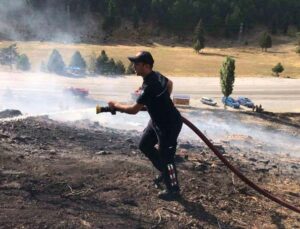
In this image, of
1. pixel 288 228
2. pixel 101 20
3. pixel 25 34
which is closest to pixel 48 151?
pixel 288 228

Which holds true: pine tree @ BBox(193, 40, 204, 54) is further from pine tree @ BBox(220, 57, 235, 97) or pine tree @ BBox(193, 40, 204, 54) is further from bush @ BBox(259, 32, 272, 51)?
pine tree @ BBox(220, 57, 235, 97)

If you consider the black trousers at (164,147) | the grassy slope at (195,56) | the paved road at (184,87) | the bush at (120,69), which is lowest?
the paved road at (184,87)

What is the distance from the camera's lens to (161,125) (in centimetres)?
615

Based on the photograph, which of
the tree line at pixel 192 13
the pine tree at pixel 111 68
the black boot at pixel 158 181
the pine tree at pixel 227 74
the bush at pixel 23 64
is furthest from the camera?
the tree line at pixel 192 13

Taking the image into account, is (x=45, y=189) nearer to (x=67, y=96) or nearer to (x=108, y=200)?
(x=108, y=200)

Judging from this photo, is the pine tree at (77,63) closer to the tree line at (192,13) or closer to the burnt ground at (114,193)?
the tree line at (192,13)

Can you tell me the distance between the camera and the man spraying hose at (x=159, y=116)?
19.3ft

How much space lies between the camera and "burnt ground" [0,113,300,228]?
18.9 ft

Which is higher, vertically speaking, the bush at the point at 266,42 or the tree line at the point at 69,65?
the bush at the point at 266,42

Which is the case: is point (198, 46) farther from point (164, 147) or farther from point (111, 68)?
point (164, 147)

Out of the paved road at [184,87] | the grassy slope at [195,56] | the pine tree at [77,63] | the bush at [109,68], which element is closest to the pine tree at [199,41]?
the grassy slope at [195,56]

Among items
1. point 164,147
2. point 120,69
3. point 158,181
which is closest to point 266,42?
point 120,69

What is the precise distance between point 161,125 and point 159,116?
14 centimetres

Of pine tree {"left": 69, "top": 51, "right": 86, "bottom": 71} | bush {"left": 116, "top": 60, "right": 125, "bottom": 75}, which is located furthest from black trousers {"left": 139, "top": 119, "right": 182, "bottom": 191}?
pine tree {"left": 69, "top": 51, "right": 86, "bottom": 71}
